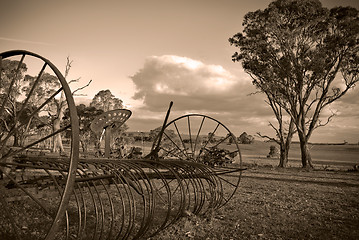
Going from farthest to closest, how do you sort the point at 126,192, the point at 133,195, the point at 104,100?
1. the point at 104,100
2. the point at 133,195
3. the point at 126,192

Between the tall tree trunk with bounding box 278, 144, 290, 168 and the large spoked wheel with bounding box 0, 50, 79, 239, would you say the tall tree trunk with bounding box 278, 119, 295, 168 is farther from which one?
the large spoked wheel with bounding box 0, 50, 79, 239

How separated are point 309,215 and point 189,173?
293 centimetres

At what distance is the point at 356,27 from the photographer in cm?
1480

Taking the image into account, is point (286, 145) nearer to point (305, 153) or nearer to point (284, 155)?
A: point (284, 155)

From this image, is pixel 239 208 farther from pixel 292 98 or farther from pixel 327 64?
pixel 327 64

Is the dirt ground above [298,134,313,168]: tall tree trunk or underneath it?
underneath

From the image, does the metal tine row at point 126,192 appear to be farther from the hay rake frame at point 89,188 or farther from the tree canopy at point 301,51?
the tree canopy at point 301,51

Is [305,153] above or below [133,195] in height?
above

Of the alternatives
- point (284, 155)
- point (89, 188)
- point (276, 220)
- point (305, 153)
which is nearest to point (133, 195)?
point (89, 188)

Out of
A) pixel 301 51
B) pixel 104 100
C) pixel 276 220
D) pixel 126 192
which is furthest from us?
pixel 104 100

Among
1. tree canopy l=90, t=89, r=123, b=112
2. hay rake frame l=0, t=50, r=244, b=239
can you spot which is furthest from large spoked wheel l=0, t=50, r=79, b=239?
tree canopy l=90, t=89, r=123, b=112

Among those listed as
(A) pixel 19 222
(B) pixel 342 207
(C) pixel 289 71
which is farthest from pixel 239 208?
(C) pixel 289 71

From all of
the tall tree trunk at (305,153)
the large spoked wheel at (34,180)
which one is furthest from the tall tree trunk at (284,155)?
the large spoked wheel at (34,180)

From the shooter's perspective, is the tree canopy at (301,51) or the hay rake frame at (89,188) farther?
the tree canopy at (301,51)
